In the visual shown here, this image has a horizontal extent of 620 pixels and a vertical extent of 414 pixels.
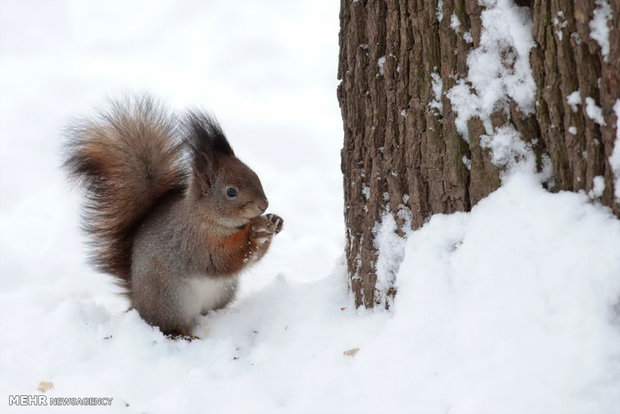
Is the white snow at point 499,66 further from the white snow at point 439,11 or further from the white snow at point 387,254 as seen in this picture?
the white snow at point 387,254

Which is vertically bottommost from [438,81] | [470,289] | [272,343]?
[272,343]

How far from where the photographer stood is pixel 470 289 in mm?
1434

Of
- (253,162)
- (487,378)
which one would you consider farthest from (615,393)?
(253,162)

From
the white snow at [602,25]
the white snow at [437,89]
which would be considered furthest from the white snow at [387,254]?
the white snow at [602,25]

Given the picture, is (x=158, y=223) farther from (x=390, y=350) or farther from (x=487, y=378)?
(x=487, y=378)

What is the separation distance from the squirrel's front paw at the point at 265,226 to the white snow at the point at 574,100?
99 centimetres

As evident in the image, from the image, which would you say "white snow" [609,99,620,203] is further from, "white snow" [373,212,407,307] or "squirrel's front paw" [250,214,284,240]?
"squirrel's front paw" [250,214,284,240]

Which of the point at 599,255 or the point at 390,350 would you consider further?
the point at 390,350

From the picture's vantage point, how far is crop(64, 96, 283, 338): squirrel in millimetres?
2100

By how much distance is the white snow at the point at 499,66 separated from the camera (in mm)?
1387

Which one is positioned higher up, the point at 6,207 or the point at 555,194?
the point at 555,194

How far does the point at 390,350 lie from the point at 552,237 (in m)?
0.41

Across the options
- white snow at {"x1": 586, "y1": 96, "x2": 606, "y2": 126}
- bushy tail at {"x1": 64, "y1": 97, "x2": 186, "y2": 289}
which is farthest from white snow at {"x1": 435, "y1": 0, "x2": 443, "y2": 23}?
bushy tail at {"x1": 64, "y1": 97, "x2": 186, "y2": 289}

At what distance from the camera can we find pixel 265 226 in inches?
82.6
